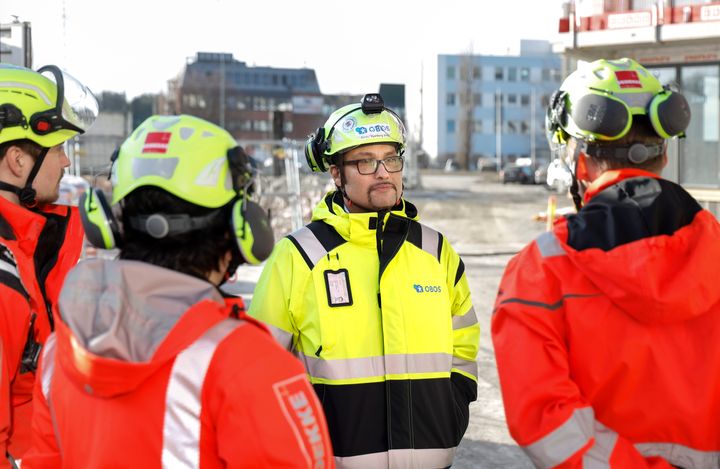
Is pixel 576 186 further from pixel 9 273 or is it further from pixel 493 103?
pixel 493 103

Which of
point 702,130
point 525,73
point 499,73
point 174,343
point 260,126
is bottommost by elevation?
point 174,343

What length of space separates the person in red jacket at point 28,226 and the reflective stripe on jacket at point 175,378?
843mm

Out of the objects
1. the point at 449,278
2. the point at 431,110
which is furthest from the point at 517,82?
the point at 449,278

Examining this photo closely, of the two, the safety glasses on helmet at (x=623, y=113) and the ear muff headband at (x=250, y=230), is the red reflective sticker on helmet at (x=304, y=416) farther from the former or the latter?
the safety glasses on helmet at (x=623, y=113)

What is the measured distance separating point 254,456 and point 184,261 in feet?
1.56

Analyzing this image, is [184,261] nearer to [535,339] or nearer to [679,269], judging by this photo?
[535,339]

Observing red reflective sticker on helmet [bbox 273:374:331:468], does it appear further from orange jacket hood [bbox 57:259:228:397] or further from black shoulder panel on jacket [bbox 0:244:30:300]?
black shoulder panel on jacket [bbox 0:244:30:300]

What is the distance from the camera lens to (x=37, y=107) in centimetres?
297

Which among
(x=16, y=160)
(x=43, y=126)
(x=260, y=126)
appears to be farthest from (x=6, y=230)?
(x=260, y=126)

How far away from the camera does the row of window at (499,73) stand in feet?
327

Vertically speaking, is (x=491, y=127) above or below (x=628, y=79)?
above

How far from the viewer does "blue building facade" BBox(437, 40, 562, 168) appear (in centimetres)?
9850

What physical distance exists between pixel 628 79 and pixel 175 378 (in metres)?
1.59

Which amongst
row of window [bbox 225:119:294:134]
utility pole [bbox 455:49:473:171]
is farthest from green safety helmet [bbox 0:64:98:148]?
row of window [bbox 225:119:294:134]
